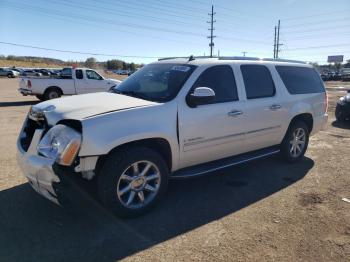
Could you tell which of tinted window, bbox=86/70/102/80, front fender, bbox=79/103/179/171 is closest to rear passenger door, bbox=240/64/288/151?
front fender, bbox=79/103/179/171

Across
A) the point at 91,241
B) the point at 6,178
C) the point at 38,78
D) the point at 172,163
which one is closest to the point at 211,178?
the point at 172,163

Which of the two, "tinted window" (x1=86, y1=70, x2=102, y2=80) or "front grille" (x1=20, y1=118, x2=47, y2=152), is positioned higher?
"tinted window" (x1=86, y1=70, x2=102, y2=80)

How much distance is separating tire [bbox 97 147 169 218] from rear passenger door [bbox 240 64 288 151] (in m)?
1.70

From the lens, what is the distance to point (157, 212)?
395cm

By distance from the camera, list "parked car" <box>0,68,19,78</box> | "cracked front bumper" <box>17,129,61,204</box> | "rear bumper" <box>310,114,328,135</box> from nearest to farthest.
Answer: "cracked front bumper" <box>17,129,61,204</box>, "rear bumper" <box>310,114,328,135</box>, "parked car" <box>0,68,19,78</box>

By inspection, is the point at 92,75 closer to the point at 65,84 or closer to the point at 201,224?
the point at 65,84

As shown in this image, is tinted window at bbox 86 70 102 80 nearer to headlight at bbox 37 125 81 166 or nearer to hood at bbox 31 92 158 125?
hood at bbox 31 92 158 125

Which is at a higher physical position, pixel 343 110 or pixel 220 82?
pixel 220 82

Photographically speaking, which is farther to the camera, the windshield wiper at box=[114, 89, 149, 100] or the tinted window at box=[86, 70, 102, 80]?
the tinted window at box=[86, 70, 102, 80]

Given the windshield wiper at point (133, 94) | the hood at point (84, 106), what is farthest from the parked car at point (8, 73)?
the hood at point (84, 106)

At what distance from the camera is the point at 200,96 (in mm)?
3953

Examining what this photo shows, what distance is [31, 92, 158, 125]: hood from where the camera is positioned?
11.4 feet

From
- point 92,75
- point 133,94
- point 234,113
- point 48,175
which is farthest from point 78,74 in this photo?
point 48,175

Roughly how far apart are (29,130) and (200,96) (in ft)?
7.10
